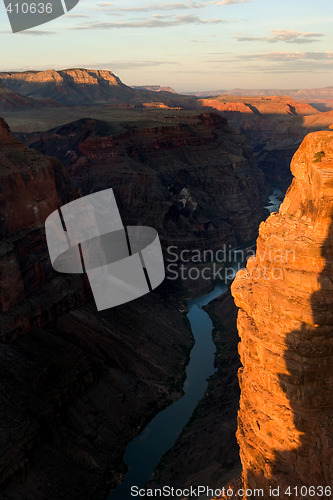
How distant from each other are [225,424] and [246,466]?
24.9 m

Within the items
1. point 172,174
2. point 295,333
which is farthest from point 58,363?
point 172,174

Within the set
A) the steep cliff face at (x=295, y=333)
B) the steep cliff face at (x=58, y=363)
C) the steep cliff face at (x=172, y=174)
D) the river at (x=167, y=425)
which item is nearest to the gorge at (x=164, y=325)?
the steep cliff face at (x=295, y=333)

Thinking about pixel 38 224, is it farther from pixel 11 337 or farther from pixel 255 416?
pixel 255 416

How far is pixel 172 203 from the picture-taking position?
323ft

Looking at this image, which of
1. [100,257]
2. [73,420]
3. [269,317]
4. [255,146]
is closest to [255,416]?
[269,317]

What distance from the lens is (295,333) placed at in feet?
53.8

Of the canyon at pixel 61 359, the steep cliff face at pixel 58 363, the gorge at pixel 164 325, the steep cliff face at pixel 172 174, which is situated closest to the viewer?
the gorge at pixel 164 325

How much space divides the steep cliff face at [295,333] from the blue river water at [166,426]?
24908 millimetres

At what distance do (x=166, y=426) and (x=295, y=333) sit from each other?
3380cm

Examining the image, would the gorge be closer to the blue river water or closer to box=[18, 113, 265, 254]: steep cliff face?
box=[18, 113, 265, 254]: steep cliff face

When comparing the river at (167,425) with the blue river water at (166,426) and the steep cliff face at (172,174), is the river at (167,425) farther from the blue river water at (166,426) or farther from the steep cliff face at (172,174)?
the steep cliff face at (172,174)

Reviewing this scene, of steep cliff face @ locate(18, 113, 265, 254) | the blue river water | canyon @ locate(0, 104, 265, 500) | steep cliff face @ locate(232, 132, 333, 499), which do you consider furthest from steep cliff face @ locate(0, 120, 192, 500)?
steep cliff face @ locate(18, 113, 265, 254)

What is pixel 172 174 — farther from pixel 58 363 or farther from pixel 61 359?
pixel 58 363

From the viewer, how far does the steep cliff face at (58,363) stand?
1533 inches
